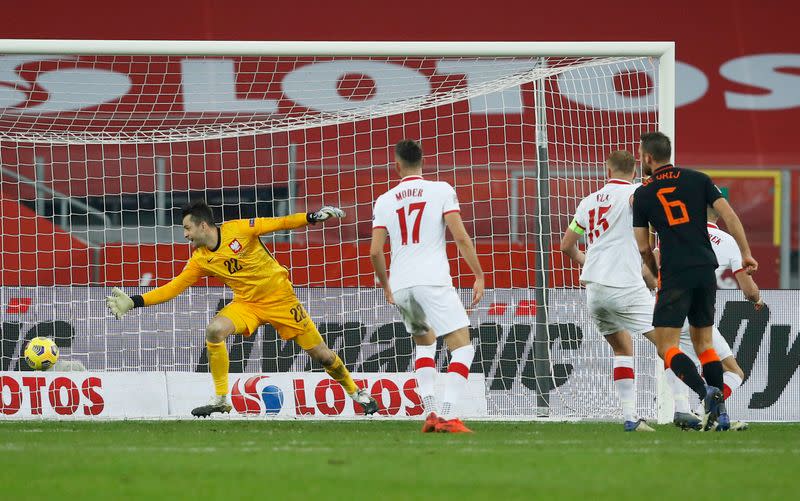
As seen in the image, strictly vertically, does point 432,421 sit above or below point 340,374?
below

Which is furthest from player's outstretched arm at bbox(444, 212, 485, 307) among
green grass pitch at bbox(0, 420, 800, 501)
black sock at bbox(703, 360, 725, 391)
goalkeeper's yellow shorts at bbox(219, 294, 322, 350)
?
goalkeeper's yellow shorts at bbox(219, 294, 322, 350)

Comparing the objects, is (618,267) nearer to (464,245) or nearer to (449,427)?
(464,245)

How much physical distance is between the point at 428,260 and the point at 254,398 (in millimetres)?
2724

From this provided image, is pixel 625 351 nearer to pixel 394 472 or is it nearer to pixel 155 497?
pixel 394 472

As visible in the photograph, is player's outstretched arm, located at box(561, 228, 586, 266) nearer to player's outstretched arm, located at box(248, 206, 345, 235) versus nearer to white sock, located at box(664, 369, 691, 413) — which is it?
white sock, located at box(664, 369, 691, 413)

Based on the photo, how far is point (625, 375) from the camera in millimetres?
7438

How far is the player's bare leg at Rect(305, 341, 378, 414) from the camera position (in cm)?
823

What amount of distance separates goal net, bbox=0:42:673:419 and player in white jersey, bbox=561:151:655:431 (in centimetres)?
124

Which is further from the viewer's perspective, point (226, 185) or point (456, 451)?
point (226, 185)

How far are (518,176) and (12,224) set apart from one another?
4954 millimetres

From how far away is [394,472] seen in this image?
15.2 feet

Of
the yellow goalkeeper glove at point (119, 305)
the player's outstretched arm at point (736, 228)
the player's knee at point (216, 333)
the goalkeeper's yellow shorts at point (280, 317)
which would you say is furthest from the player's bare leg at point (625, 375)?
the yellow goalkeeper glove at point (119, 305)

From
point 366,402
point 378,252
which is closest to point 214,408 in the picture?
point 366,402
